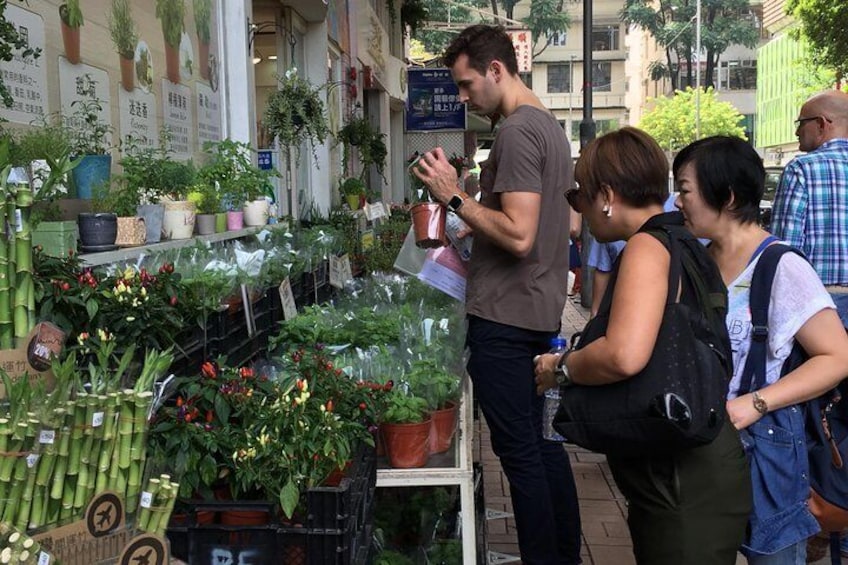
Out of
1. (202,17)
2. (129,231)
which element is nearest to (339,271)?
(129,231)

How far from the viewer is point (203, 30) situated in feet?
18.6

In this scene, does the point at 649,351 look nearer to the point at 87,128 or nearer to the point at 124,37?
the point at 87,128

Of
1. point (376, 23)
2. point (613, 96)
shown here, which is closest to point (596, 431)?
point (376, 23)

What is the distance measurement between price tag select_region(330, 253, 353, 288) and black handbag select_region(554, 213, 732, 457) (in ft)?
10.1

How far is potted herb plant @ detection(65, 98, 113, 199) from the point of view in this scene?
339 centimetres

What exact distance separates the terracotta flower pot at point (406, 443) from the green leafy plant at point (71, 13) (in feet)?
7.53

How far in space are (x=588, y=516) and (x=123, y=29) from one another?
140 inches

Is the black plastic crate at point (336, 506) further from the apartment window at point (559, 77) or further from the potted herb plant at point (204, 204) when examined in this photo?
the apartment window at point (559, 77)

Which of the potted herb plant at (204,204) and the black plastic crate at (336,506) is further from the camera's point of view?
the potted herb plant at (204,204)

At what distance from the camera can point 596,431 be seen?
2072 mm

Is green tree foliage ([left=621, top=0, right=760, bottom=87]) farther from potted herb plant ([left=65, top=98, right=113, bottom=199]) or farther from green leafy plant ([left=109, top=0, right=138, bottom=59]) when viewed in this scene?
potted herb plant ([left=65, top=98, right=113, bottom=199])

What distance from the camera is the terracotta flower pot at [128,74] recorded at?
171 inches

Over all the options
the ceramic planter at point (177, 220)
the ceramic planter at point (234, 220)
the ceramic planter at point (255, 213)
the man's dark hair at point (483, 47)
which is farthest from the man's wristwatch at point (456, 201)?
the ceramic planter at point (255, 213)

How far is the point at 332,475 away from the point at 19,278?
0.90 metres
